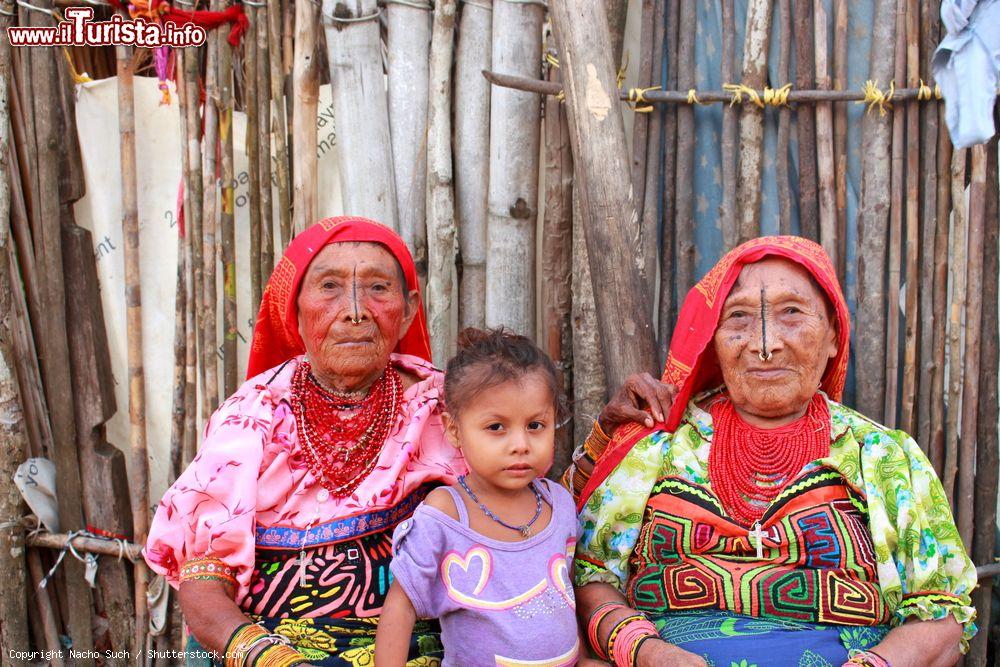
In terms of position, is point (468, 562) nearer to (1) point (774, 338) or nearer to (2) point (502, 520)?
(2) point (502, 520)

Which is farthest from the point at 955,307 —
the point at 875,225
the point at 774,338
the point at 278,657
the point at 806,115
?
the point at 278,657

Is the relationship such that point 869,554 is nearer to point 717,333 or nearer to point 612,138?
point 717,333

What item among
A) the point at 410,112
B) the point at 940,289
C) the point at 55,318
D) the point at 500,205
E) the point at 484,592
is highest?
the point at 410,112

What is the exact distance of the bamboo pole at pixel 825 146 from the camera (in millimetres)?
3289

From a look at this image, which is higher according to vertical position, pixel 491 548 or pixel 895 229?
pixel 895 229

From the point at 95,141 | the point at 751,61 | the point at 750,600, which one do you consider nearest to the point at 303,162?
the point at 95,141

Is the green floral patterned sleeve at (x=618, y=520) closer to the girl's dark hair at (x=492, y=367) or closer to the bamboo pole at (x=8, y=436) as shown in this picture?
the girl's dark hair at (x=492, y=367)

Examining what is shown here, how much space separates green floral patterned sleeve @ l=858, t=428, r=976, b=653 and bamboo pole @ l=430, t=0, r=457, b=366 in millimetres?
1720

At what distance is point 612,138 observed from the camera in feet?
9.98

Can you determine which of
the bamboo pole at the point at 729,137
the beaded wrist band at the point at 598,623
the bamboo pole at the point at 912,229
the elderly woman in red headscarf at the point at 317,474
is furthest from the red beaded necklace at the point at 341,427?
the bamboo pole at the point at 912,229

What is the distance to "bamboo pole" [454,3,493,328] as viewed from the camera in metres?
3.61

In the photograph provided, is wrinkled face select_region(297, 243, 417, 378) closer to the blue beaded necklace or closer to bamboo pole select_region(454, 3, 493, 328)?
the blue beaded necklace

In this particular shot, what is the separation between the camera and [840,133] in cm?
330

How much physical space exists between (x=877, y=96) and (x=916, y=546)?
1.66m
